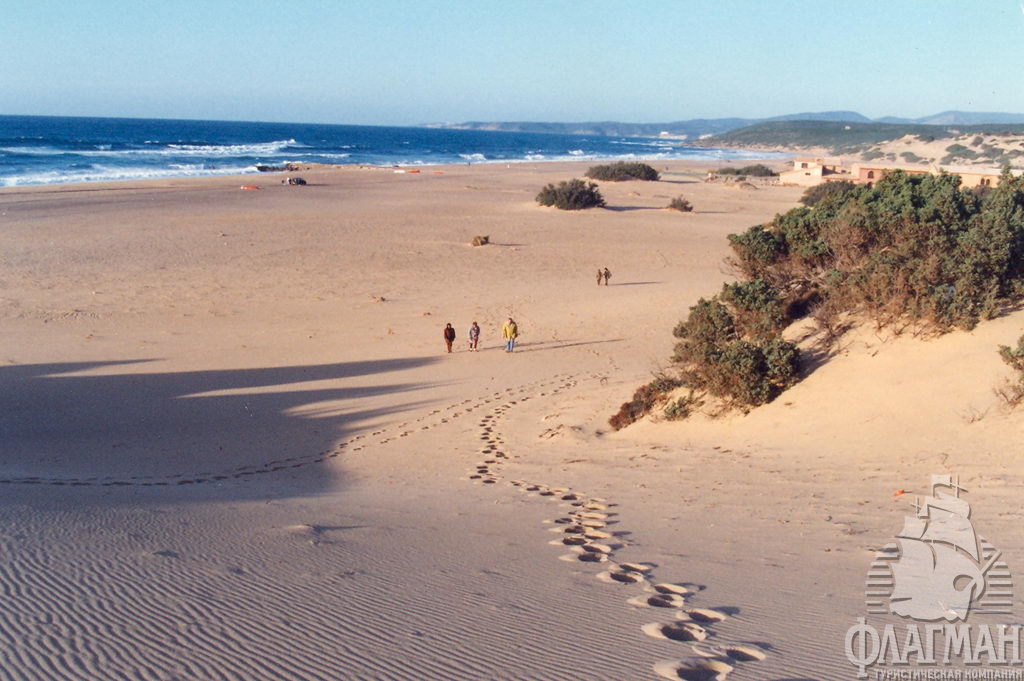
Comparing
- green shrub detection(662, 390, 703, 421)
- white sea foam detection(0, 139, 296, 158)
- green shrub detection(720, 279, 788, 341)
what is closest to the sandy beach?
green shrub detection(662, 390, 703, 421)

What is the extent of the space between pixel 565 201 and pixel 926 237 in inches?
1268

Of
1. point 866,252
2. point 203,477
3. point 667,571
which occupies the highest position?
point 866,252

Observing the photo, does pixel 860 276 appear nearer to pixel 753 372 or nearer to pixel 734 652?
pixel 753 372

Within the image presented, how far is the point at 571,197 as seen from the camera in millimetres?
43188

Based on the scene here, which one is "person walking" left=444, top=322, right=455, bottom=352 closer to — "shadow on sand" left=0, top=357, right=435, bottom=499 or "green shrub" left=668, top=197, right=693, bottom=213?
"shadow on sand" left=0, top=357, right=435, bottom=499

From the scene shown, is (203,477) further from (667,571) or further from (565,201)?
(565,201)

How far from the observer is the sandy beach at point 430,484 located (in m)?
4.74

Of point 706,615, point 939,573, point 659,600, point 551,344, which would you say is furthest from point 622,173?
point 706,615

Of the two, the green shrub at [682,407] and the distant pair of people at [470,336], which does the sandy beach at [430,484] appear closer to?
the green shrub at [682,407]

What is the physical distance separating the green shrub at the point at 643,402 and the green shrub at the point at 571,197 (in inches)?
1251

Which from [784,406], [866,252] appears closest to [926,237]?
[866,252]

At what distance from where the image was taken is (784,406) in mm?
10688

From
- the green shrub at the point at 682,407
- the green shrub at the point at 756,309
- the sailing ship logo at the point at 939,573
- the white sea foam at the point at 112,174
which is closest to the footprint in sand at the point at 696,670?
the sailing ship logo at the point at 939,573

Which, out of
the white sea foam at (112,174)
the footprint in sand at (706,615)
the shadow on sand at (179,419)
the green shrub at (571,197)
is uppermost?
the white sea foam at (112,174)
